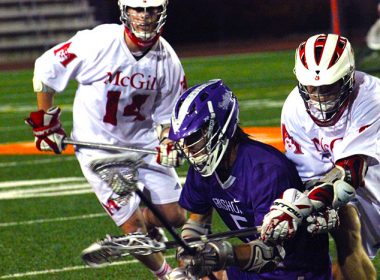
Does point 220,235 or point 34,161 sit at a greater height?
point 220,235

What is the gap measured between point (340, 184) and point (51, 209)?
163 inches

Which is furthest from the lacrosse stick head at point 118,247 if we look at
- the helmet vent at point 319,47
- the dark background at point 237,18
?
the dark background at point 237,18

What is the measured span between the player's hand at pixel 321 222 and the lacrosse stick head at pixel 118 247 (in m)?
0.69

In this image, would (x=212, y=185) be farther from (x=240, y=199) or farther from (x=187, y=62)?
(x=187, y=62)

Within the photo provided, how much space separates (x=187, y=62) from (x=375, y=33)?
593 centimetres

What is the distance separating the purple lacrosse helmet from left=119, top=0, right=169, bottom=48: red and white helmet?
1692 mm

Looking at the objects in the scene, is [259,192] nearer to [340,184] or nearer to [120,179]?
[340,184]

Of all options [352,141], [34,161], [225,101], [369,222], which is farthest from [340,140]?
[34,161]

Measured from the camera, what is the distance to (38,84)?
629cm

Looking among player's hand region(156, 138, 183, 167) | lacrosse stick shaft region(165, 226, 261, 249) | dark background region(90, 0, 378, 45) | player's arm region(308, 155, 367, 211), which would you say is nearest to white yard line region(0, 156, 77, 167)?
player's hand region(156, 138, 183, 167)

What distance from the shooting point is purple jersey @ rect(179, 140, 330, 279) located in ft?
14.3

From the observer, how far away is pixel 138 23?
6086 mm

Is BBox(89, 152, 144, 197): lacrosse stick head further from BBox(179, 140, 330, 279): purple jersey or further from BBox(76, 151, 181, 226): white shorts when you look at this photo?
BBox(76, 151, 181, 226): white shorts

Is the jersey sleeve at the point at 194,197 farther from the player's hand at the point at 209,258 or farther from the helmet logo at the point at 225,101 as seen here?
the player's hand at the point at 209,258
